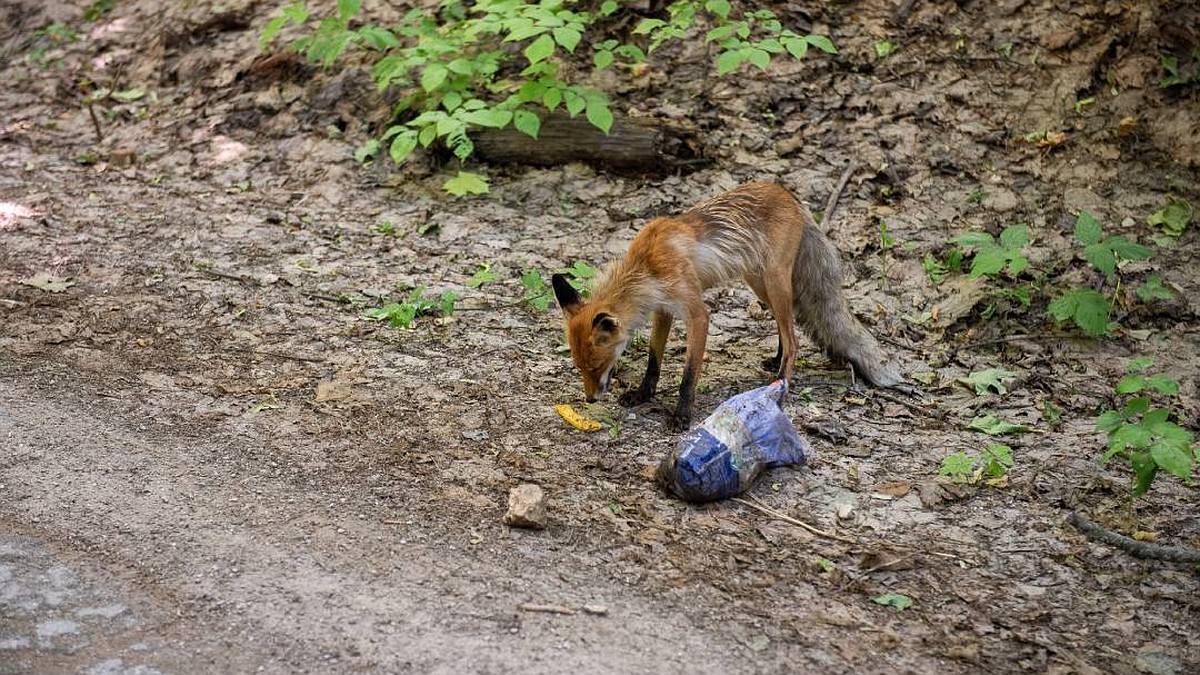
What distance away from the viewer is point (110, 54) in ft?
39.4

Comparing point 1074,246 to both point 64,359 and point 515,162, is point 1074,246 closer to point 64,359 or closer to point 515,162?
point 515,162

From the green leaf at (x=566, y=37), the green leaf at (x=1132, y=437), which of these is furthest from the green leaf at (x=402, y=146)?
the green leaf at (x=1132, y=437)

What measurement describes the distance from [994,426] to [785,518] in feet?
6.01

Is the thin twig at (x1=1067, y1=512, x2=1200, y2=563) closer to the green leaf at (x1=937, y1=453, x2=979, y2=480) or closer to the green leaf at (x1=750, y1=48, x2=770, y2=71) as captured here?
the green leaf at (x1=937, y1=453, x2=979, y2=480)

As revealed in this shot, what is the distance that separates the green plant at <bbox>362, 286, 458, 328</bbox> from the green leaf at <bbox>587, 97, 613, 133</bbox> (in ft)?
6.16

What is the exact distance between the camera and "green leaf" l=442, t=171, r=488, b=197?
9.17 metres

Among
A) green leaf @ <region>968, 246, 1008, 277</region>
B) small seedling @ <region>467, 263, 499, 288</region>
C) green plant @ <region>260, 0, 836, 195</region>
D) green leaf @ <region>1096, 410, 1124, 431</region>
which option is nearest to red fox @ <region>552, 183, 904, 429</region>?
green leaf @ <region>968, 246, 1008, 277</region>

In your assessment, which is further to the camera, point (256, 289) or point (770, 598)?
point (256, 289)

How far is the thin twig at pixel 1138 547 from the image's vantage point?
4.98 m

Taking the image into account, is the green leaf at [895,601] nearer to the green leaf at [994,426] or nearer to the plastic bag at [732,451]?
the plastic bag at [732,451]

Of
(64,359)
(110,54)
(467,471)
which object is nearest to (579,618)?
(467,471)

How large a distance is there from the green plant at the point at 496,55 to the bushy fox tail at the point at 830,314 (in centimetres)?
144

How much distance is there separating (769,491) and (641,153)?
179 inches

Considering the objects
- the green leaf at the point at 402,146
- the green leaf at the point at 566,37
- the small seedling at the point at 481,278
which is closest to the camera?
the green leaf at the point at 566,37
